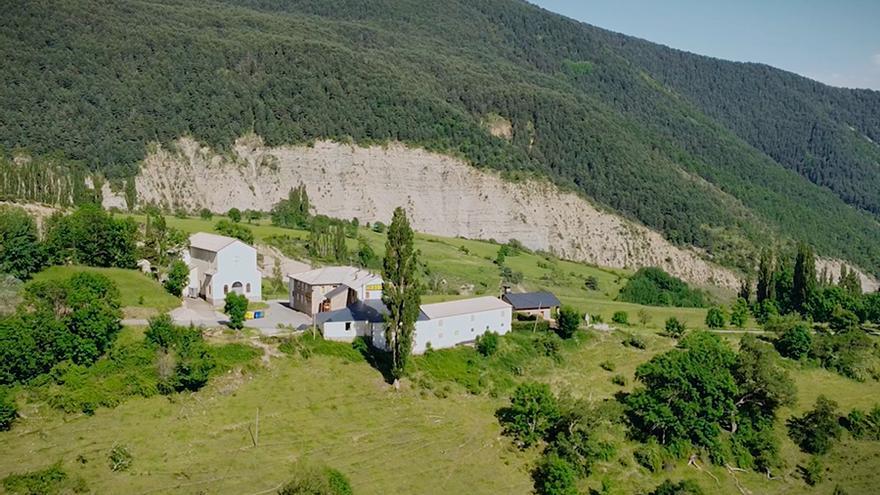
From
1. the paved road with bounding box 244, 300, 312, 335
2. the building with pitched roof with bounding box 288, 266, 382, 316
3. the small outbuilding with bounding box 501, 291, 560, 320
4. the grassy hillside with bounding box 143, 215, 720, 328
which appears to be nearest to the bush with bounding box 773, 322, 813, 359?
the grassy hillside with bounding box 143, 215, 720, 328

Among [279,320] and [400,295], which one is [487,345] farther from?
[279,320]

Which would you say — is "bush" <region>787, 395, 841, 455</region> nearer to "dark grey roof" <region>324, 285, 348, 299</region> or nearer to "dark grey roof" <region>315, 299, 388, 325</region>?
"dark grey roof" <region>315, 299, 388, 325</region>

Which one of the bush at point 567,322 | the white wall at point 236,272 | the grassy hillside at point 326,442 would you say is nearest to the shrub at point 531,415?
the grassy hillside at point 326,442

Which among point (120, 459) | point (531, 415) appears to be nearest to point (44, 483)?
point (120, 459)

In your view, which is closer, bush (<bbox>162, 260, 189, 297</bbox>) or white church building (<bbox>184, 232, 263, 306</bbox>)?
bush (<bbox>162, 260, 189, 297</bbox>)

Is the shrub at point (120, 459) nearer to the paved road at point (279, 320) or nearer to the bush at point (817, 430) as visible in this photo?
the paved road at point (279, 320)

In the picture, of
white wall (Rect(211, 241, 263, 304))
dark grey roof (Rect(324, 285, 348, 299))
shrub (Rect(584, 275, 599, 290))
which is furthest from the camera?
shrub (Rect(584, 275, 599, 290))
